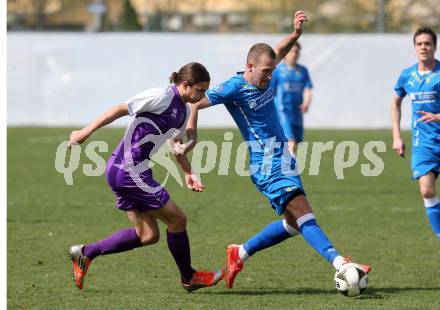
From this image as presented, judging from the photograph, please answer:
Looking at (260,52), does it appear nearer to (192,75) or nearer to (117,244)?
(192,75)

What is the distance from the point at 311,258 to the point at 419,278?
1.22 m

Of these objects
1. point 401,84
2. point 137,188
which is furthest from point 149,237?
point 401,84

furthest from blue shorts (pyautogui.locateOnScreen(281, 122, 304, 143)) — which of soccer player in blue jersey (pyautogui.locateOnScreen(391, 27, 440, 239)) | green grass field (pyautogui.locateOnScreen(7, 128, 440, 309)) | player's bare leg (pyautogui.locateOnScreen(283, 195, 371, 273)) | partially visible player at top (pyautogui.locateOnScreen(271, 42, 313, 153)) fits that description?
player's bare leg (pyautogui.locateOnScreen(283, 195, 371, 273))

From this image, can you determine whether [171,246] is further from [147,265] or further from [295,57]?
[295,57]

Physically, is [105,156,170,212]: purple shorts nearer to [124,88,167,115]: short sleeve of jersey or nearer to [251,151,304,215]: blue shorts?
[124,88,167,115]: short sleeve of jersey

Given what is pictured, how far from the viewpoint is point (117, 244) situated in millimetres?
6961

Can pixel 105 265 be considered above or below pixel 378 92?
above

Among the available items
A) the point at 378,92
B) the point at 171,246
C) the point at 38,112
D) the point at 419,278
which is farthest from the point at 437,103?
the point at 38,112

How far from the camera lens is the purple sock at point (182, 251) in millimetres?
6770

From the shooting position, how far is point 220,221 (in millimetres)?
10297

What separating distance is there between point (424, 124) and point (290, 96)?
21.6 ft

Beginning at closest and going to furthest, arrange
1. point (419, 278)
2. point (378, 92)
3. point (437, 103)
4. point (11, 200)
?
point (419, 278) → point (437, 103) → point (11, 200) → point (378, 92)

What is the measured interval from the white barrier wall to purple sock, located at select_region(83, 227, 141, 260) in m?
18.0

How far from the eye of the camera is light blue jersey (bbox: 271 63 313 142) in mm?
14086
